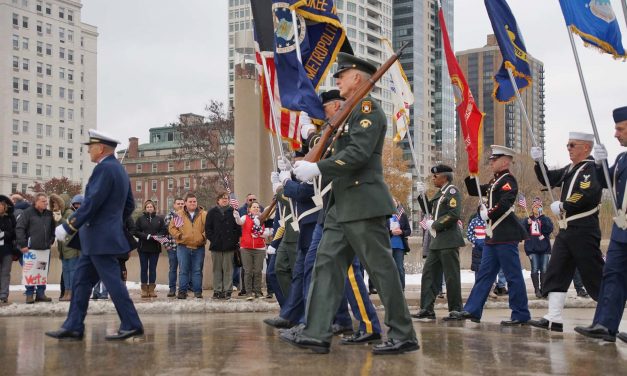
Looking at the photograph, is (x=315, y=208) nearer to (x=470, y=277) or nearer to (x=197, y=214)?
(x=197, y=214)

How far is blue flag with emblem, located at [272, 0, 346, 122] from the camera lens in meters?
9.51

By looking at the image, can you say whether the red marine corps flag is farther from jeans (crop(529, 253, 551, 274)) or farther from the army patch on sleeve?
jeans (crop(529, 253, 551, 274))

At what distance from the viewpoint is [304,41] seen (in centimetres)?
972

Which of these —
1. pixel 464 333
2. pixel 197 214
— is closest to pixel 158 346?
pixel 464 333

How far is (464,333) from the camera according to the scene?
27.2 ft

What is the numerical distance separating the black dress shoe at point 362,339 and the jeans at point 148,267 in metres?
8.26

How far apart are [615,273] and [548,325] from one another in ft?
4.71

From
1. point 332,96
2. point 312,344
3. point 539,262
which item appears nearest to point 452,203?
point 332,96

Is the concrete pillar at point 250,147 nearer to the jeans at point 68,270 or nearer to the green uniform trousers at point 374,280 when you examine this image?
the jeans at point 68,270

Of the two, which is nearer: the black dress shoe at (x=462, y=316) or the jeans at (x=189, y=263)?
the black dress shoe at (x=462, y=316)

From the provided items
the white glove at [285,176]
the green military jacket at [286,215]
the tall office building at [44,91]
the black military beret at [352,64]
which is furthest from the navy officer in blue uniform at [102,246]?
the tall office building at [44,91]

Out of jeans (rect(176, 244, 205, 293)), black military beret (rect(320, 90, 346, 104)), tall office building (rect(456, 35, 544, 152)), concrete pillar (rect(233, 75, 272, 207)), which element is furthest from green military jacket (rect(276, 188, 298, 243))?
tall office building (rect(456, 35, 544, 152))

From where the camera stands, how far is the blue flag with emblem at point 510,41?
9469mm

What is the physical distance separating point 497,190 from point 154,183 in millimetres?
110327
